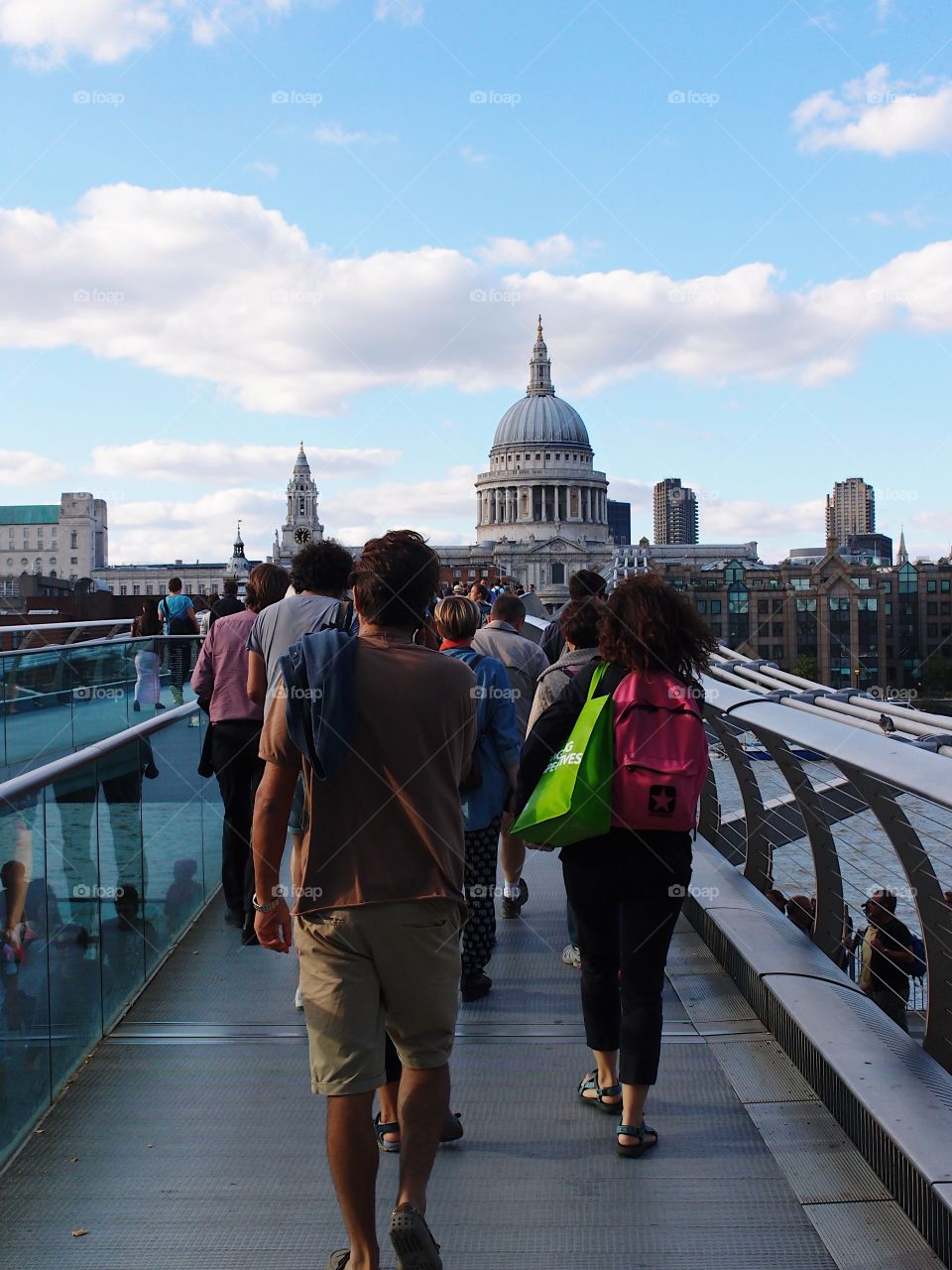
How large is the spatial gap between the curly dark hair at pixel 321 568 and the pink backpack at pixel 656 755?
5.10 ft

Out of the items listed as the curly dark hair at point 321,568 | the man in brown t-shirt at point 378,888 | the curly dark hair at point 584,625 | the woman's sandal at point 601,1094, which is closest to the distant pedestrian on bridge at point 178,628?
the curly dark hair at point 321,568

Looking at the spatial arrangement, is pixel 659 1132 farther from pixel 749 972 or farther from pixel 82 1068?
pixel 82 1068

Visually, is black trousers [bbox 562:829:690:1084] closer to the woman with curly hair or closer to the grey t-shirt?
the woman with curly hair

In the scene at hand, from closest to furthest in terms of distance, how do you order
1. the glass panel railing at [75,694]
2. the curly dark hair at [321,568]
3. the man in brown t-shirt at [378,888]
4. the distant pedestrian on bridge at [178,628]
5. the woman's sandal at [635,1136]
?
the man in brown t-shirt at [378,888]
the woman's sandal at [635,1136]
the curly dark hair at [321,568]
the glass panel railing at [75,694]
the distant pedestrian on bridge at [178,628]

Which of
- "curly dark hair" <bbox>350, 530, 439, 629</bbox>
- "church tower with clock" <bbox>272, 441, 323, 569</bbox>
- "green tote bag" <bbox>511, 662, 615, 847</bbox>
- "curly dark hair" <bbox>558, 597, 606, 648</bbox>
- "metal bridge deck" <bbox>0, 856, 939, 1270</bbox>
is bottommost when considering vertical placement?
"metal bridge deck" <bbox>0, 856, 939, 1270</bbox>

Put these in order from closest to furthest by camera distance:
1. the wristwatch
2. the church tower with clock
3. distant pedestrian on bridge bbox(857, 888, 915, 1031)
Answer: the wristwatch
distant pedestrian on bridge bbox(857, 888, 915, 1031)
the church tower with clock

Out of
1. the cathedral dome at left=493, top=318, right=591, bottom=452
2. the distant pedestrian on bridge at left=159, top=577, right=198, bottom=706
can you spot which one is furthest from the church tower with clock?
the distant pedestrian on bridge at left=159, top=577, right=198, bottom=706

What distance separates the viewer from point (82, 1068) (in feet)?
15.3

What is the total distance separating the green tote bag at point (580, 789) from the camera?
4086mm

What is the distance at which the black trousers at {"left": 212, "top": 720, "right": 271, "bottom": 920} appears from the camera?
6.19m

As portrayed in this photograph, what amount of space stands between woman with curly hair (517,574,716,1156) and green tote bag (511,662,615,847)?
0.06m

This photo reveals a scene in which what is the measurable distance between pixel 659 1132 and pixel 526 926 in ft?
8.19

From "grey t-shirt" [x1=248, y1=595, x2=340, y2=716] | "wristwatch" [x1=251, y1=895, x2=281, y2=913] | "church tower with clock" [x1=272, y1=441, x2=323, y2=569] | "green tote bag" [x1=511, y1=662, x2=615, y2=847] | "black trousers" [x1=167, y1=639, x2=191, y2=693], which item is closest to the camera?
"wristwatch" [x1=251, y1=895, x2=281, y2=913]

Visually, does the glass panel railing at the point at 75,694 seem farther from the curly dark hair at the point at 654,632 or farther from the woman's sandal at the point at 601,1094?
the curly dark hair at the point at 654,632
